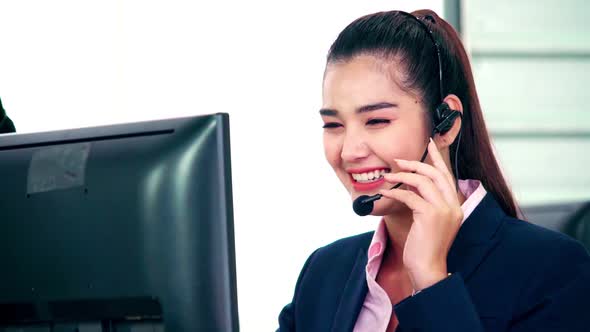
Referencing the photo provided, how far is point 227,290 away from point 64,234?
7.1 inches

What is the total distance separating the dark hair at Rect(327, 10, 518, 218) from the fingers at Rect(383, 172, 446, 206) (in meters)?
0.17

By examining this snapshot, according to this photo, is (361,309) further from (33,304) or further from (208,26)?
(208,26)

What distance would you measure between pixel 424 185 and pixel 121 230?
0.50m

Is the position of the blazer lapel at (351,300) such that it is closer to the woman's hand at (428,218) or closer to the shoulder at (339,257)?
the shoulder at (339,257)

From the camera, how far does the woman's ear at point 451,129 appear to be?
1296 mm

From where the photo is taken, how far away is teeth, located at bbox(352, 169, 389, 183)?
1252 millimetres

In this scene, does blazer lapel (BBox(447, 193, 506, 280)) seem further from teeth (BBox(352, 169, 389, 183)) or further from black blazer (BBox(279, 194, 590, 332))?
teeth (BBox(352, 169, 389, 183))

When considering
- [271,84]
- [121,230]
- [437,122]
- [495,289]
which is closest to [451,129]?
[437,122]

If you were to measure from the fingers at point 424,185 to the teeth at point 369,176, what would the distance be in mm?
79

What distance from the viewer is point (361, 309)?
4.38 ft

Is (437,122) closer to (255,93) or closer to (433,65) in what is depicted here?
(433,65)

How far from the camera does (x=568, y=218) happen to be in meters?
1.43

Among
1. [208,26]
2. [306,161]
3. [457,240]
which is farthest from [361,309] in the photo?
[208,26]

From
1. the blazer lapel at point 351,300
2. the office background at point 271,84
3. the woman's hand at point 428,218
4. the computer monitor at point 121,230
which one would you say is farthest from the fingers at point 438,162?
the office background at point 271,84
